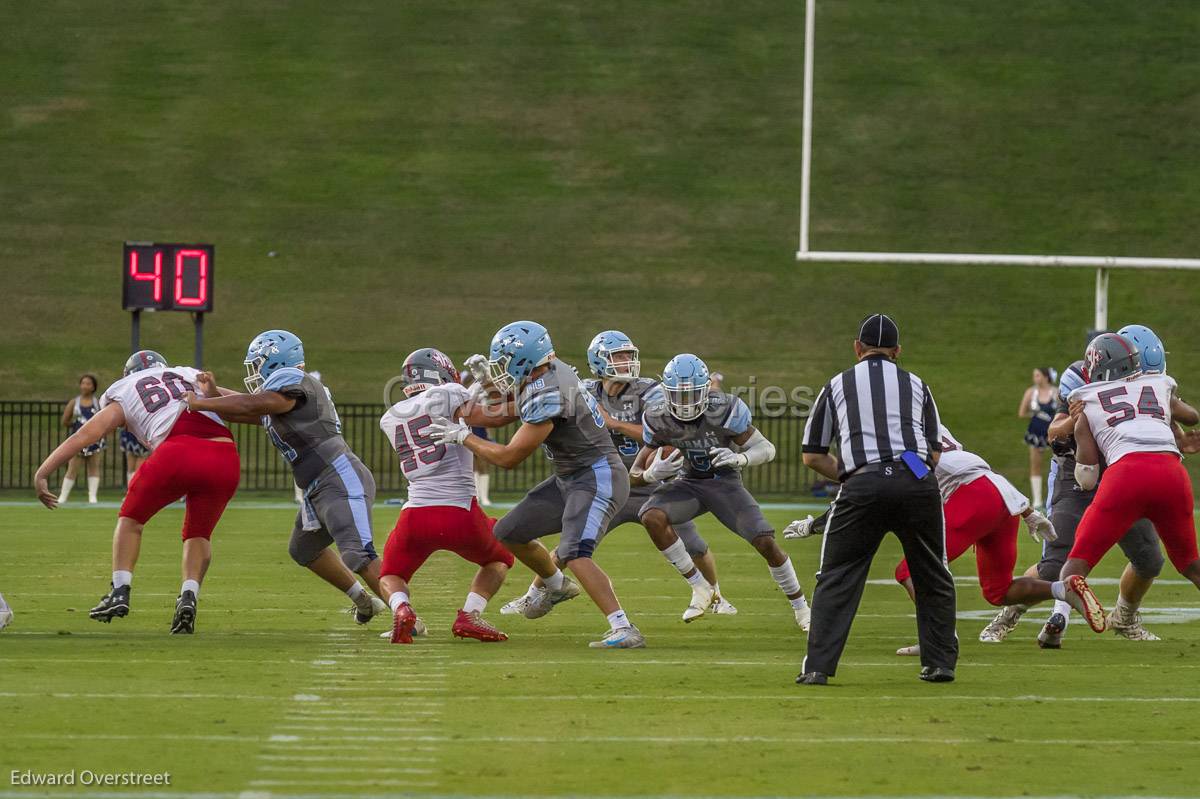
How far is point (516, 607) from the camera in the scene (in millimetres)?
9734

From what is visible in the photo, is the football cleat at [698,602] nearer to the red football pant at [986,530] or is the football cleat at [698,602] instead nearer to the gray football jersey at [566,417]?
the gray football jersey at [566,417]

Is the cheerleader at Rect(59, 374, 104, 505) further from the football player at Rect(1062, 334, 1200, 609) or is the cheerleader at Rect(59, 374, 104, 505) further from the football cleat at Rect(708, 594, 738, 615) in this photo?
the football player at Rect(1062, 334, 1200, 609)

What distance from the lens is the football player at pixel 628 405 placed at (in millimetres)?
10086

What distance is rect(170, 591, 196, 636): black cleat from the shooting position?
864 cm

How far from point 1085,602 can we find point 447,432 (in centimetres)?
313

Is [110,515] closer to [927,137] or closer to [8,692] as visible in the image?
[8,692]

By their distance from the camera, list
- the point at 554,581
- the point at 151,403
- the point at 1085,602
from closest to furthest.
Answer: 1. the point at 1085,602
2. the point at 151,403
3. the point at 554,581

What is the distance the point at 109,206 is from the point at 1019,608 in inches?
1051

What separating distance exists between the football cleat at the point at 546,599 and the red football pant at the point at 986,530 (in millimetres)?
1895

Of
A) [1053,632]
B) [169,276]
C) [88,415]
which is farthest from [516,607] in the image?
[88,415]

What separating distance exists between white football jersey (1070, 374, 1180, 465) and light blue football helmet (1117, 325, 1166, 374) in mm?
46

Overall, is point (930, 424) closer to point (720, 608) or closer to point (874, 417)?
point (874, 417)

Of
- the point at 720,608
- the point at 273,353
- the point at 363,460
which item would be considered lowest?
the point at 363,460

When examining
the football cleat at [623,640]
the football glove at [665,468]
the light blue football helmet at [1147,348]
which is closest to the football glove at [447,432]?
the football cleat at [623,640]
